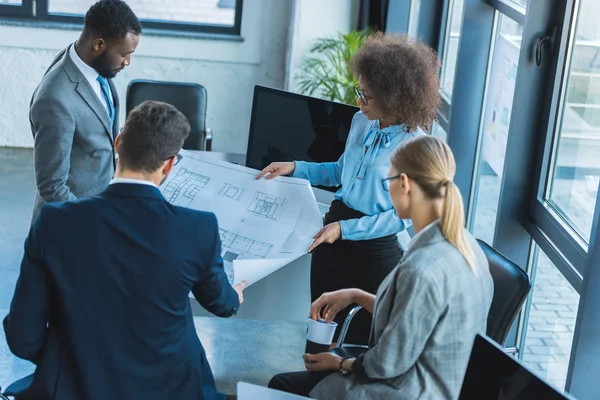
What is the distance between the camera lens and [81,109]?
3.26m

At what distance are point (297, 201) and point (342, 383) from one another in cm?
100

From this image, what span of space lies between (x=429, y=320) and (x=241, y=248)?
1144 mm

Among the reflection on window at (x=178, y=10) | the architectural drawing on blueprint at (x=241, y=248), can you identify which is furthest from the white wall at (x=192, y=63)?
the architectural drawing on blueprint at (x=241, y=248)

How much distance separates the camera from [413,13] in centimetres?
638

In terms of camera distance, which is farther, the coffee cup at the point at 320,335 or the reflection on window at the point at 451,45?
the reflection on window at the point at 451,45

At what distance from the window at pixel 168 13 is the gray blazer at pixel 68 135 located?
433 cm

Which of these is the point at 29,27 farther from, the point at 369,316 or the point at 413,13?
the point at 369,316

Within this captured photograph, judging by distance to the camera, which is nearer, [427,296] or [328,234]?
[427,296]

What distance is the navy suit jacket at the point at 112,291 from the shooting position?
2.17 m

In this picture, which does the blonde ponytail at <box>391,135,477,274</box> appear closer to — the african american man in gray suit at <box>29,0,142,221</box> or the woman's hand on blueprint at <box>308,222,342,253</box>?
the woman's hand on blueprint at <box>308,222,342,253</box>

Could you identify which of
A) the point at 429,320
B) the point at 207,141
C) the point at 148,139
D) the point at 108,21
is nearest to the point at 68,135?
the point at 108,21

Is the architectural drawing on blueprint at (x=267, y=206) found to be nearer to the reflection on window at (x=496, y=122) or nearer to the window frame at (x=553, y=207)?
the window frame at (x=553, y=207)

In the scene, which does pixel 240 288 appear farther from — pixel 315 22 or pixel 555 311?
pixel 315 22

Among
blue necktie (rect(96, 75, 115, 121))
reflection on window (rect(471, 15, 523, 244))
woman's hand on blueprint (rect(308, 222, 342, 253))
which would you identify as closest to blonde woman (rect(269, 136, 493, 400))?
woman's hand on blueprint (rect(308, 222, 342, 253))
